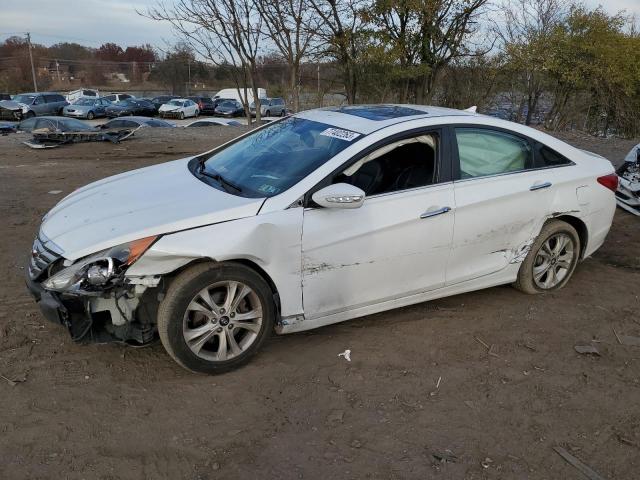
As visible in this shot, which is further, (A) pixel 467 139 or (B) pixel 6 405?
(A) pixel 467 139

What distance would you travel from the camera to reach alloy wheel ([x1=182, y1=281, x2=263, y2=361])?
3330 millimetres

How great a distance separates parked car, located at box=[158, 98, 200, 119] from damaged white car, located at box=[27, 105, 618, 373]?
3867 cm

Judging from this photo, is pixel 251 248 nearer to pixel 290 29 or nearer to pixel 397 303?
pixel 397 303

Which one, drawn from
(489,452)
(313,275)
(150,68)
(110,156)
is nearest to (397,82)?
(110,156)

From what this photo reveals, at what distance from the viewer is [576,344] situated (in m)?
4.02

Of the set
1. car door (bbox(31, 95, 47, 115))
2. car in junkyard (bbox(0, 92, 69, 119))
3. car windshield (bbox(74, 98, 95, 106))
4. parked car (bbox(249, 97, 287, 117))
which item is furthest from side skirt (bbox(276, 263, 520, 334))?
car windshield (bbox(74, 98, 95, 106))

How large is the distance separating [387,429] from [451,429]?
348 millimetres

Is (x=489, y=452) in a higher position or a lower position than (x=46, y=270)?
lower

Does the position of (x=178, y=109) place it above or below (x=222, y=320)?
below

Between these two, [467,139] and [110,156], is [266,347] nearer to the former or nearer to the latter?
[467,139]

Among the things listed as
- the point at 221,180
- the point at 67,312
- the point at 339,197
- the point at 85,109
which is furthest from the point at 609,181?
the point at 85,109

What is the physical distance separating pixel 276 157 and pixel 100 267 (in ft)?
4.85

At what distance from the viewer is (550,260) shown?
4766mm

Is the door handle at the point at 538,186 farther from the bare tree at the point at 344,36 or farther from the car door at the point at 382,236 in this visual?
the bare tree at the point at 344,36
